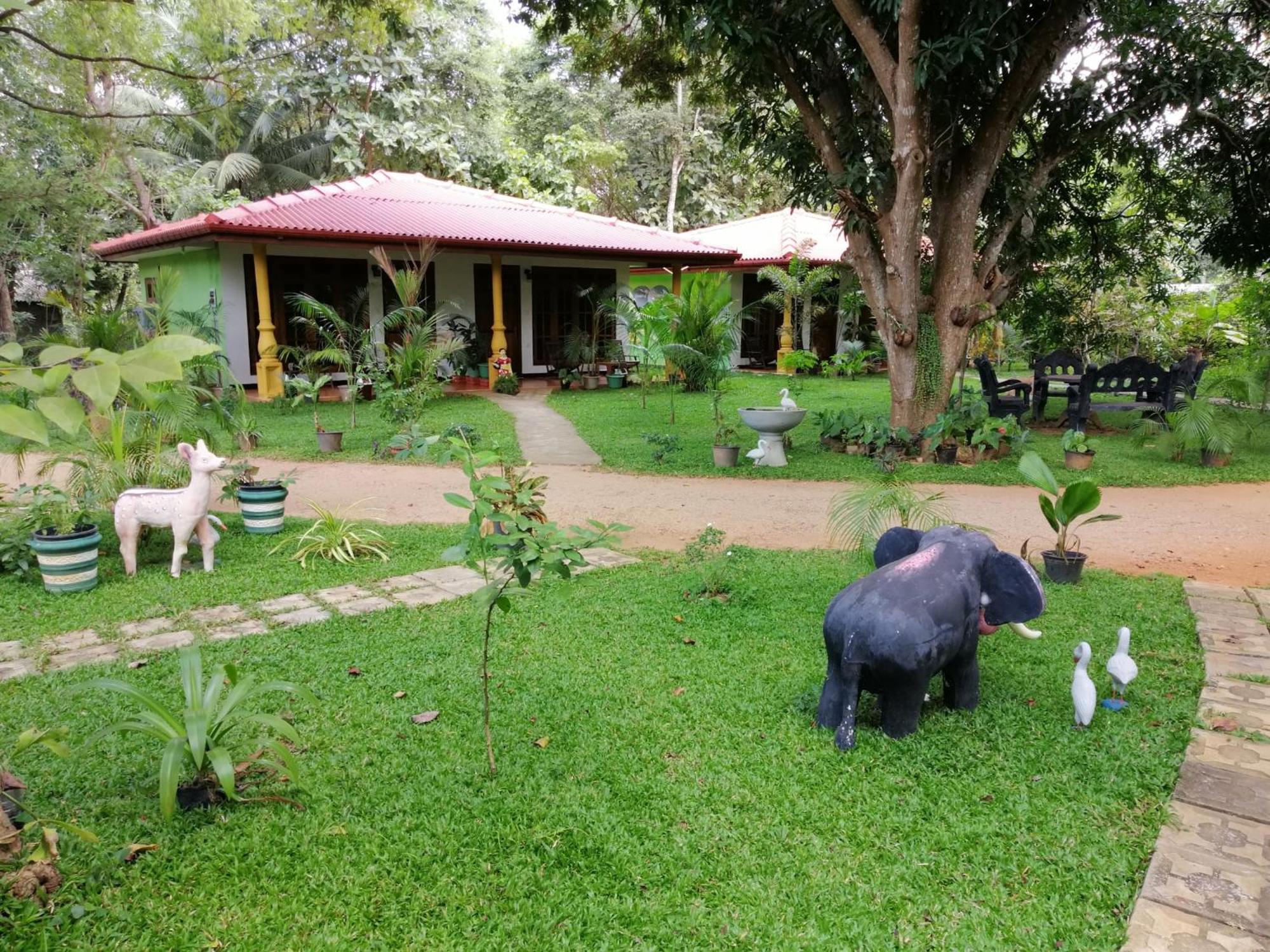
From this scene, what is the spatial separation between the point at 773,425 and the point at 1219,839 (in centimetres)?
645

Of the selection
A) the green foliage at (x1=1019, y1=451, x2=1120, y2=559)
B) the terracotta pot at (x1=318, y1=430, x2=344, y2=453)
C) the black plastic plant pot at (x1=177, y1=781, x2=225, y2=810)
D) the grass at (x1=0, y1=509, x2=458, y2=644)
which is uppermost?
the green foliage at (x1=1019, y1=451, x2=1120, y2=559)

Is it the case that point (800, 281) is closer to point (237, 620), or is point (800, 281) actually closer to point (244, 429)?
point (244, 429)

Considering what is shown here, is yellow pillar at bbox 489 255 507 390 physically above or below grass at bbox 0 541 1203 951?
above

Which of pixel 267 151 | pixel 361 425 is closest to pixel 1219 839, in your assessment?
pixel 361 425

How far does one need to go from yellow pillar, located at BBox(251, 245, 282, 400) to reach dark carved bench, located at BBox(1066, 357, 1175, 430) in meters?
11.8

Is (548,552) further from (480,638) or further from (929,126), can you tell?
(929,126)

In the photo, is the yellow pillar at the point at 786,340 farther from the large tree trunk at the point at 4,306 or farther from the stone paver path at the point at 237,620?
the large tree trunk at the point at 4,306

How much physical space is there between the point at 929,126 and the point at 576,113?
2222 cm

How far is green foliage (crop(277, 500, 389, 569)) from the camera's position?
5.62 m

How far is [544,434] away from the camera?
37.0 feet

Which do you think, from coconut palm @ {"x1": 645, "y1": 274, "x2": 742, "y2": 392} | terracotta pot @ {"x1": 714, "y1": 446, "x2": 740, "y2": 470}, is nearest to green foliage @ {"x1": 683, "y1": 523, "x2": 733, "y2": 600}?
terracotta pot @ {"x1": 714, "y1": 446, "x2": 740, "y2": 470}

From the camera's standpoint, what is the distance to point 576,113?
93.5 feet

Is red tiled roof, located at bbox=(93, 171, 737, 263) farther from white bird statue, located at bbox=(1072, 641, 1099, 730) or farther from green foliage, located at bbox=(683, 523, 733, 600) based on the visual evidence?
white bird statue, located at bbox=(1072, 641, 1099, 730)

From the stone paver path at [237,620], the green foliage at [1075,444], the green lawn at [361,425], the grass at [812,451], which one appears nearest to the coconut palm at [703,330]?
the grass at [812,451]
